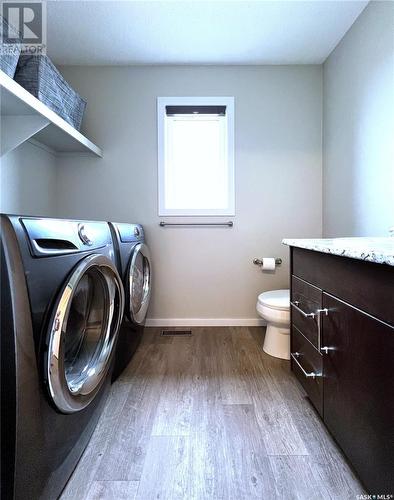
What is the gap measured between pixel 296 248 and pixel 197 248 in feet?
3.48

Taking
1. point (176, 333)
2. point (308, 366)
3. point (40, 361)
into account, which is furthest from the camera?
point (176, 333)

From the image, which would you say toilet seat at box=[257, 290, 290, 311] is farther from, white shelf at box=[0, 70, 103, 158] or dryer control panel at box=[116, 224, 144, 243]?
white shelf at box=[0, 70, 103, 158]

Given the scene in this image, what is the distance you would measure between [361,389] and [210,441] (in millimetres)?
633

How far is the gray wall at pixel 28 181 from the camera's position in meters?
1.71

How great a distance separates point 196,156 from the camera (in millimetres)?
2459

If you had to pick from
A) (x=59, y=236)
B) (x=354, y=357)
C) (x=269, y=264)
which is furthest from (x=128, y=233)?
(x=354, y=357)

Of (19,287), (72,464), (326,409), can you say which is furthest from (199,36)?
(72,464)

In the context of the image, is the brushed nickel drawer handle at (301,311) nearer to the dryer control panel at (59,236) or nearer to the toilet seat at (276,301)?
the toilet seat at (276,301)

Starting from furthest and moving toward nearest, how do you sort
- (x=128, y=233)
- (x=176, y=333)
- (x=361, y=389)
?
(x=176, y=333)
(x=128, y=233)
(x=361, y=389)

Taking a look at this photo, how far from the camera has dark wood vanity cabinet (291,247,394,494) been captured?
724 mm

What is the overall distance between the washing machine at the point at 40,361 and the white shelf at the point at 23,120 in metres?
0.80

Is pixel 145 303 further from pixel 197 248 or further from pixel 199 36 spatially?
Answer: pixel 199 36

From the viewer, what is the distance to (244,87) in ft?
7.54

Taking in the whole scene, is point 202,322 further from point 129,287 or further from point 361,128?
point 361,128
